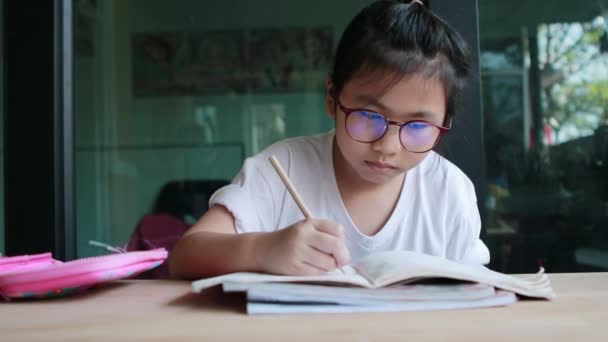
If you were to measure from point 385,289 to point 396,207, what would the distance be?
0.51 m

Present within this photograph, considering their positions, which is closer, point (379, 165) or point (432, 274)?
point (432, 274)

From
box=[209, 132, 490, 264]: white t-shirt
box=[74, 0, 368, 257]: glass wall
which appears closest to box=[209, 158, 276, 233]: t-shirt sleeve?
box=[209, 132, 490, 264]: white t-shirt

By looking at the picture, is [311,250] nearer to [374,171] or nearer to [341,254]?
[341,254]

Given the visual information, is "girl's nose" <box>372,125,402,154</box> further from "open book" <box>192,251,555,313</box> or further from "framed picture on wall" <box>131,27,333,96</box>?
"framed picture on wall" <box>131,27,333,96</box>

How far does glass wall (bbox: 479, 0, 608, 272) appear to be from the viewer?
7.07ft

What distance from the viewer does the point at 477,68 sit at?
46.1 inches

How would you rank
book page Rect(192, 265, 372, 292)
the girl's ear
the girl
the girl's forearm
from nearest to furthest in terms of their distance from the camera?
book page Rect(192, 265, 372, 292) → the girl's forearm → the girl → the girl's ear

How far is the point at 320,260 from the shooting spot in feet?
1.91

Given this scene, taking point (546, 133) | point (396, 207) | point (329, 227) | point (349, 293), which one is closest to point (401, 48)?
point (396, 207)

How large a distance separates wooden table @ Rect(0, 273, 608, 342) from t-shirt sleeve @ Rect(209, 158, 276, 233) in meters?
0.32

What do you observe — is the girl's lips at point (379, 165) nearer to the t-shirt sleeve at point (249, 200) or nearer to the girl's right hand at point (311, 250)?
the t-shirt sleeve at point (249, 200)

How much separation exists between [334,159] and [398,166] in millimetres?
202

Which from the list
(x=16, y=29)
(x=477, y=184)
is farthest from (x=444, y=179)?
(x=16, y=29)

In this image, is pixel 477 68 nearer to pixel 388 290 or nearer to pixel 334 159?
pixel 334 159
